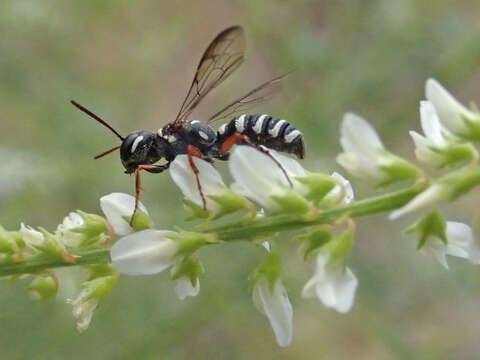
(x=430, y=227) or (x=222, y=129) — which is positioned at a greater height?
(x=222, y=129)

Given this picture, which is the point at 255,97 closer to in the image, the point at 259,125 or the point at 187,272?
the point at 259,125

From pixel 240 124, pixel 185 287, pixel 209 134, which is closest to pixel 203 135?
pixel 209 134

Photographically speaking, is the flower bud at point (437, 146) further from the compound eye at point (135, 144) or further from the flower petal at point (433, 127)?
the compound eye at point (135, 144)

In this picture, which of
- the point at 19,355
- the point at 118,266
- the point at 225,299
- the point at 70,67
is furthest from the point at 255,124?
the point at 70,67

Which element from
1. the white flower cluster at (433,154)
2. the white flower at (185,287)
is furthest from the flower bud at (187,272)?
the white flower cluster at (433,154)

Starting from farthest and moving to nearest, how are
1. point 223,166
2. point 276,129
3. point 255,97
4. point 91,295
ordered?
1. point 223,166
2. point 255,97
3. point 276,129
4. point 91,295
